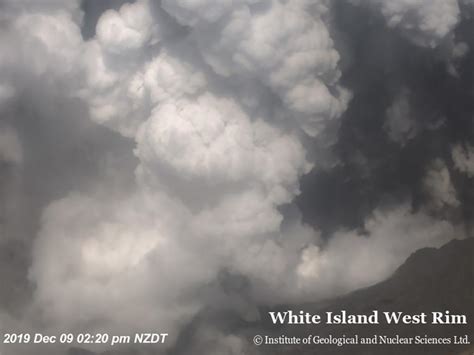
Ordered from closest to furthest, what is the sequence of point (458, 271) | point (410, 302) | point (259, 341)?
point (259, 341)
point (410, 302)
point (458, 271)

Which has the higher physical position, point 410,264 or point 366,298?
point 410,264

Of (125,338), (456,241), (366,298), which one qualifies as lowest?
(125,338)

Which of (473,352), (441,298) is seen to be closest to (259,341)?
(473,352)

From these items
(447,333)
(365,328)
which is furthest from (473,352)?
(365,328)

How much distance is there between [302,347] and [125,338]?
28.1 ft

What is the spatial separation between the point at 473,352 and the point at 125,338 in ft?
45.4

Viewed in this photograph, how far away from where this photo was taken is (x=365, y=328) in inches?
687

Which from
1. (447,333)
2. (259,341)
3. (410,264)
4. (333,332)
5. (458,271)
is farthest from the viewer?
(410,264)

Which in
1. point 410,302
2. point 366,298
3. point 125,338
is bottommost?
point 125,338

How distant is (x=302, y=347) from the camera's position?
20.8m

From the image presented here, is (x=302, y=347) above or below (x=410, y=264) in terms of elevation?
below

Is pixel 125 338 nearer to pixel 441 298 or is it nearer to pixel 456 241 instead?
pixel 441 298

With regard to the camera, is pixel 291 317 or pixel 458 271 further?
pixel 458 271

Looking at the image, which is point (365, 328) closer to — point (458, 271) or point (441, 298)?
point (441, 298)
